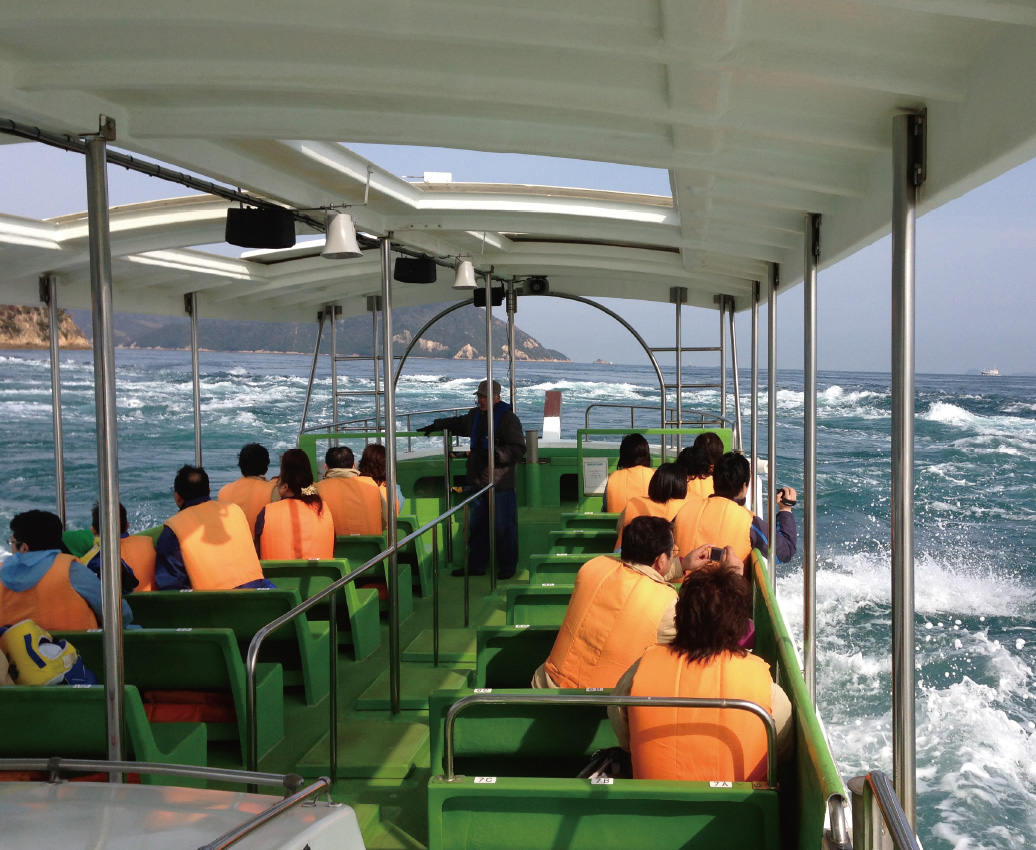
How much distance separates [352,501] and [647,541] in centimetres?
347

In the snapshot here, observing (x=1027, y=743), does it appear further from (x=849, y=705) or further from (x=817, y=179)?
(x=817, y=179)

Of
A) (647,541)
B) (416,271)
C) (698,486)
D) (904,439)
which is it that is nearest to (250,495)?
(416,271)

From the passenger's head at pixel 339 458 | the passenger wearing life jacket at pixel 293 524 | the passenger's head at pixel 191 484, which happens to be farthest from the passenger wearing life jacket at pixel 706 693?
the passenger's head at pixel 339 458

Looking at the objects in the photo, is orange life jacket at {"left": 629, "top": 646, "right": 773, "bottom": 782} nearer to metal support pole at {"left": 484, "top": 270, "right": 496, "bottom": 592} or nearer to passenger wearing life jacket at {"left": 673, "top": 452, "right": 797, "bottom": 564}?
passenger wearing life jacket at {"left": 673, "top": 452, "right": 797, "bottom": 564}

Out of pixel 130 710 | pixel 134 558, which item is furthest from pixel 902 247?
pixel 134 558

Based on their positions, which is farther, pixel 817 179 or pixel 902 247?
pixel 817 179

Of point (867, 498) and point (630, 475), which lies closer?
point (630, 475)

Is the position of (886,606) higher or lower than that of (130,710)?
lower

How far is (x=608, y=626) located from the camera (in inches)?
128

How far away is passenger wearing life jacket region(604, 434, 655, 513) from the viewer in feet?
19.8

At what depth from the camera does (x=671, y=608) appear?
122 inches

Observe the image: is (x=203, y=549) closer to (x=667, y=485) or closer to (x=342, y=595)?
(x=342, y=595)

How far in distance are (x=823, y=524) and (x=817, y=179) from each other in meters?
19.5

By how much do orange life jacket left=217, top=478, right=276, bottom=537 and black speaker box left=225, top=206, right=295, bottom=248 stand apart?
2401mm
